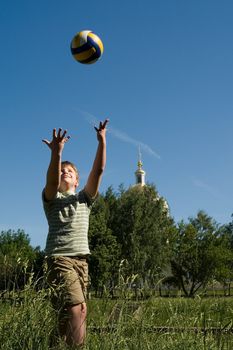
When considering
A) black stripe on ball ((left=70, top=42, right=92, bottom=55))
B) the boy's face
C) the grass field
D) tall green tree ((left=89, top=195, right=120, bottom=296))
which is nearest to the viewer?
the grass field

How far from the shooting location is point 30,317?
3.37 metres

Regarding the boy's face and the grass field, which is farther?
the boy's face

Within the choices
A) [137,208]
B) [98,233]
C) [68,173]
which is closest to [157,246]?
[137,208]

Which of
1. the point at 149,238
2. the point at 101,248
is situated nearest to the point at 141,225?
the point at 149,238

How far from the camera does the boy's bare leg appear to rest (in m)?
3.74

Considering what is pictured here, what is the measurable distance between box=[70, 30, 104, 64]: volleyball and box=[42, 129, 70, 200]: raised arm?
2.37 metres

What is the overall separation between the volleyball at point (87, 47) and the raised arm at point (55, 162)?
237 centimetres

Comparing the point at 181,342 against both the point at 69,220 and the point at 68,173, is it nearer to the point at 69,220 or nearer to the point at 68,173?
the point at 69,220

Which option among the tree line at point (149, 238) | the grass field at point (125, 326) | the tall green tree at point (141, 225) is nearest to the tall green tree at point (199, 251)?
the tree line at point (149, 238)

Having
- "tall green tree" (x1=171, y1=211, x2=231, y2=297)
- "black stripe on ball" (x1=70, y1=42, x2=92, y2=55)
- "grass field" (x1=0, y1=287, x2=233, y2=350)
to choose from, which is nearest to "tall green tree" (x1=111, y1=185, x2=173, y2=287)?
"tall green tree" (x1=171, y1=211, x2=231, y2=297)

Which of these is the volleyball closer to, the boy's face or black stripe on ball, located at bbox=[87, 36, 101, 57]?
black stripe on ball, located at bbox=[87, 36, 101, 57]

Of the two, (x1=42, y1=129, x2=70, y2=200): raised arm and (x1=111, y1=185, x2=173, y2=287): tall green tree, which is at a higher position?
(x1=111, y1=185, x2=173, y2=287): tall green tree

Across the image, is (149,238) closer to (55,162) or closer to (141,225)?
(141,225)

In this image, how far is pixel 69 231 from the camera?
428cm
